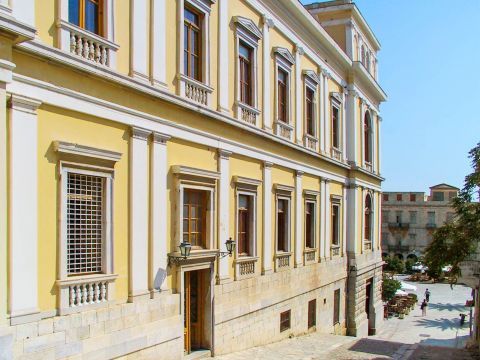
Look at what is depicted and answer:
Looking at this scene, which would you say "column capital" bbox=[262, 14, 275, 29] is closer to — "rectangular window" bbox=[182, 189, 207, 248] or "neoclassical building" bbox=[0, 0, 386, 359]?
"neoclassical building" bbox=[0, 0, 386, 359]

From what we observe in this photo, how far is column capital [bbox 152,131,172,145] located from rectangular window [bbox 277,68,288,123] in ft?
21.6

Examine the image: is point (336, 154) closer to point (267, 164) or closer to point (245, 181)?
point (267, 164)

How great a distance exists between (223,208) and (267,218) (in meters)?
2.73

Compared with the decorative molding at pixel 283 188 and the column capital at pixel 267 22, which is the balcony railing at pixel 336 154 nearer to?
the decorative molding at pixel 283 188

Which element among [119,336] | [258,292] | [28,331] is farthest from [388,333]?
[28,331]

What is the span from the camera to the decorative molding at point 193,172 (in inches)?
447

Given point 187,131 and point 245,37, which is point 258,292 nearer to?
point 187,131

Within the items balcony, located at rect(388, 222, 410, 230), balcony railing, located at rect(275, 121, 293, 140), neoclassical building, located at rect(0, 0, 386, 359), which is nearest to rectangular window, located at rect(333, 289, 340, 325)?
neoclassical building, located at rect(0, 0, 386, 359)

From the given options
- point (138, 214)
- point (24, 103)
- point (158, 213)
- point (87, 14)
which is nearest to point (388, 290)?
point (158, 213)

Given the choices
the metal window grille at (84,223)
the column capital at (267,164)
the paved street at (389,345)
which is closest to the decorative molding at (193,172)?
the metal window grille at (84,223)

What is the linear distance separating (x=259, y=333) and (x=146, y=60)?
7909mm

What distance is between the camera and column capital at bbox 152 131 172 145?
10.7m

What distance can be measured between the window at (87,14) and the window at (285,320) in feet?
34.2

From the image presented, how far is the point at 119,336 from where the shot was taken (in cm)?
961
